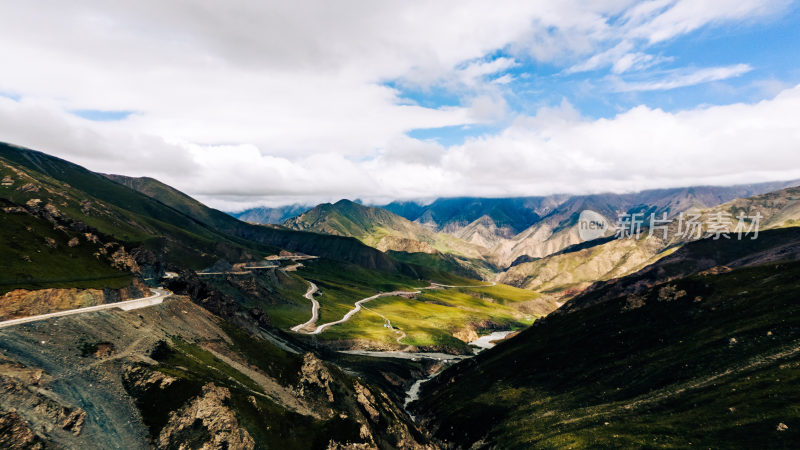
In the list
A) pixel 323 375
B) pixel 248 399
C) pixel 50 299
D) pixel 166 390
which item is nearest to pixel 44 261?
pixel 50 299

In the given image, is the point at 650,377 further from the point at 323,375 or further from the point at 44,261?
the point at 44,261

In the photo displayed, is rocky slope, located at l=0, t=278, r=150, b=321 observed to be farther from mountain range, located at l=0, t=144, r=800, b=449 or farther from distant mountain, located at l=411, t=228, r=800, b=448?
distant mountain, located at l=411, t=228, r=800, b=448

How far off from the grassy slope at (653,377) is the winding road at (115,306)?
84197 mm

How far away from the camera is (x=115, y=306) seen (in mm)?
80938

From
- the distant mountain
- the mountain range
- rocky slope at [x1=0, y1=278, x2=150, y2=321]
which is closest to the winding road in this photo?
the mountain range

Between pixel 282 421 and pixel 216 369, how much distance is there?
17.1 meters

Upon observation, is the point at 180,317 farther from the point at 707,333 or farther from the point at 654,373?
the point at 707,333

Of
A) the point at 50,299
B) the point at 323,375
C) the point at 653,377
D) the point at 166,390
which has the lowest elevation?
the point at 323,375

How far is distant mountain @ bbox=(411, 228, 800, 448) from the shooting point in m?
64.0

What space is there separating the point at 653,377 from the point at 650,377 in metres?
0.73

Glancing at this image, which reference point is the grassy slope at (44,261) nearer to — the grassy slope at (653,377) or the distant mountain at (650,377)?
the distant mountain at (650,377)

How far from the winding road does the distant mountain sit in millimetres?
83477

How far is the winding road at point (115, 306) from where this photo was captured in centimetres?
6444

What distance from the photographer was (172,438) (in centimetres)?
5188
